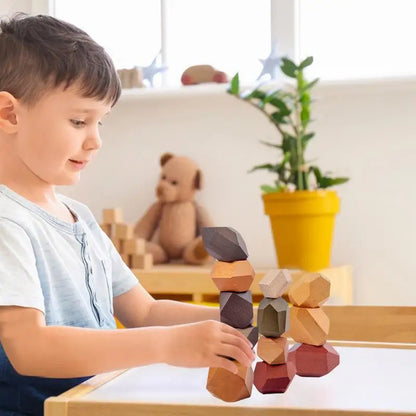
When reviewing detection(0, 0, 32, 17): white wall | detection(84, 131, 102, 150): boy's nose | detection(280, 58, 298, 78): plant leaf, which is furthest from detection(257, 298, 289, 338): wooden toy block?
detection(0, 0, 32, 17): white wall

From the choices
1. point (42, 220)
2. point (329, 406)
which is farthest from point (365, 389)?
point (42, 220)

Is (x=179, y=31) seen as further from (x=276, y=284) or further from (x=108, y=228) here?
(x=276, y=284)

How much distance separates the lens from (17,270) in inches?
26.5

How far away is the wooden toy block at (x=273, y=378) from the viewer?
54 centimetres

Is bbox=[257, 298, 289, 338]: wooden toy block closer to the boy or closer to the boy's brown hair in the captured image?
the boy

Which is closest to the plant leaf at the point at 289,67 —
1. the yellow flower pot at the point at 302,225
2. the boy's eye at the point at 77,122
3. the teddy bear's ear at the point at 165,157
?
the yellow flower pot at the point at 302,225

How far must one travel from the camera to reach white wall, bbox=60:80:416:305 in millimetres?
2119

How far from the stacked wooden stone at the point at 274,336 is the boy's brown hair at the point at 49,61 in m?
0.32

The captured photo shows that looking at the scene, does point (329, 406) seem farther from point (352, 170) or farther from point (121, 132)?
point (121, 132)

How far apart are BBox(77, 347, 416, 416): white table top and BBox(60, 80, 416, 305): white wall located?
1485mm

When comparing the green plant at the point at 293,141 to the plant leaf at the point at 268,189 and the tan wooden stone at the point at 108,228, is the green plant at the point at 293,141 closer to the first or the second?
the plant leaf at the point at 268,189

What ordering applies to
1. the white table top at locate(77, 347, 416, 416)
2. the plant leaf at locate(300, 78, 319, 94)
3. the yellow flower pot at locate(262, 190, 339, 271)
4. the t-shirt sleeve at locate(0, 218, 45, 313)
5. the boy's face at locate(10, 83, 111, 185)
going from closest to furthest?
the white table top at locate(77, 347, 416, 416) < the t-shirt sleeve at locate(0, 218, 45, 313) < the boy's face at locate(10, 83, 111, 185) < the yellow flower pot at locate(262, 190, 339, 271) < the plant leaf at locate(300, 78, 319, 94)

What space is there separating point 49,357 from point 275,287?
0.67 ft

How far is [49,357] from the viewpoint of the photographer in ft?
2.07
